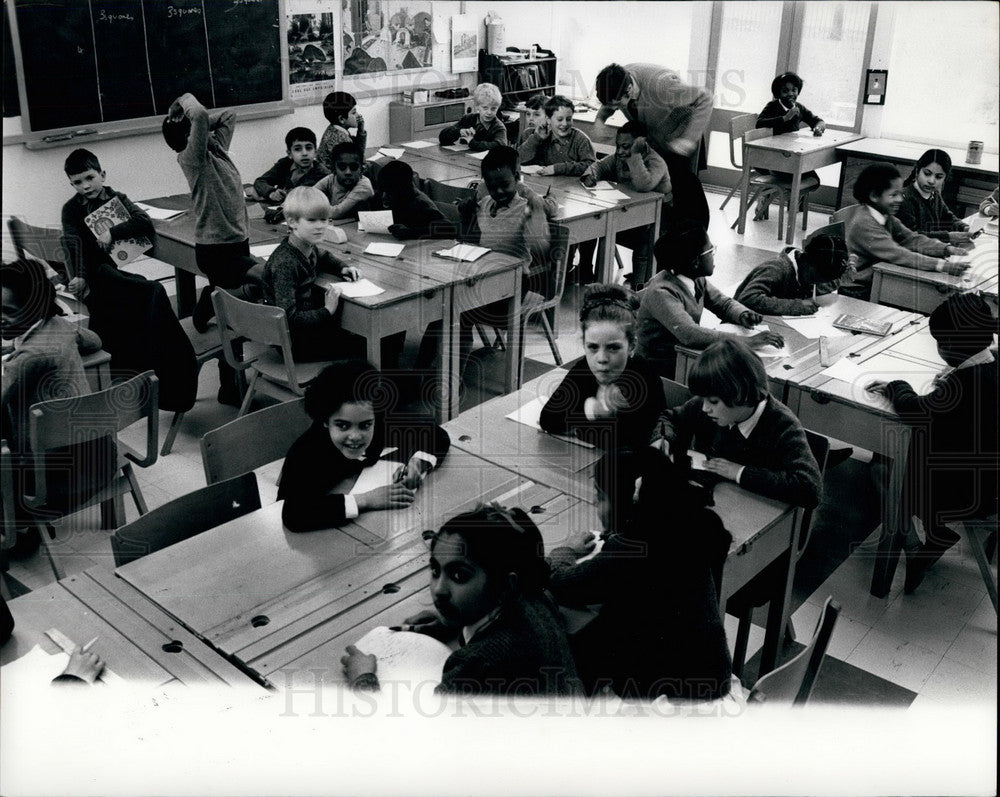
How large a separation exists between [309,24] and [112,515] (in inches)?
156

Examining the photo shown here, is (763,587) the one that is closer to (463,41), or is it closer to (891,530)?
(891,530)

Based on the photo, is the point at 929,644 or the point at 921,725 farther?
the point at 929,644

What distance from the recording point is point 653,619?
1.85m

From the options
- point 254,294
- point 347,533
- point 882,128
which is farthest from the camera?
point 882,128

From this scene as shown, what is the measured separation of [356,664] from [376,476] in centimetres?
67

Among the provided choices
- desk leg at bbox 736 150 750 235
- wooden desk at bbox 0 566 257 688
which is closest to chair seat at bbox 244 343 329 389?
wooden desk at bbox 0 566 257 688

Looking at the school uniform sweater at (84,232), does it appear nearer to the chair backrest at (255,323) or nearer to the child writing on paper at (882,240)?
the chair backrest at (255,323)

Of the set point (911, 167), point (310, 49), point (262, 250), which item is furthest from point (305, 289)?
point (911, 167)

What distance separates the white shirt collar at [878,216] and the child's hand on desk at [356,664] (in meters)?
3.37

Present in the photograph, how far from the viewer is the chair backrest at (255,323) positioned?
3.27 meters

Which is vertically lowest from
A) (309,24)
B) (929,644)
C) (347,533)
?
(929,644)

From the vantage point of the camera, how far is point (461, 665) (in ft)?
5.38

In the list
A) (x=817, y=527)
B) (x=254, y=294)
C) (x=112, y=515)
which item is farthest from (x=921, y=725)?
(x=254, y=294)

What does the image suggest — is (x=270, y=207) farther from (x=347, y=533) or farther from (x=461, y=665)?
(x=461, y=665)
